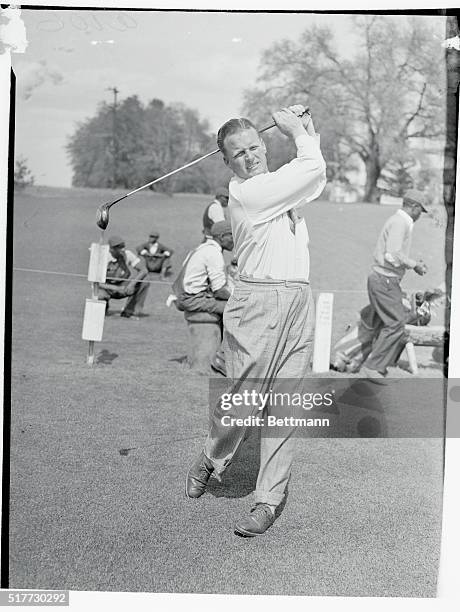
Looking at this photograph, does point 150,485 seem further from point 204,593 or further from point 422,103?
point 422,103

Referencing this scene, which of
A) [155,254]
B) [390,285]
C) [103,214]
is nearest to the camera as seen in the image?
[103,214]

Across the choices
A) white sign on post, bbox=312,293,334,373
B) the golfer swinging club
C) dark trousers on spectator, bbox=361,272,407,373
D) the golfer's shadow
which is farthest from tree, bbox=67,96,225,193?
the golfer's shadow

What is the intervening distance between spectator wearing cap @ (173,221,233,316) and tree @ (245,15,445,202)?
1.76ft

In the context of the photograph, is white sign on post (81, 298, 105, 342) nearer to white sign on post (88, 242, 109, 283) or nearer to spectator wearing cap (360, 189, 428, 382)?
white sign on post (88, 242, 109, 283)

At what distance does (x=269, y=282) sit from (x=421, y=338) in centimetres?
80

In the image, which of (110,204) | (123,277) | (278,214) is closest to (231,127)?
(278,214)

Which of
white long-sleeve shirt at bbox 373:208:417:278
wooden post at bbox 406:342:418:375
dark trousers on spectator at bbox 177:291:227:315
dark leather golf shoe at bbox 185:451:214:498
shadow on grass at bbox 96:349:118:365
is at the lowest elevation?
dark leather golf shoe at bbox 185:451:214:498

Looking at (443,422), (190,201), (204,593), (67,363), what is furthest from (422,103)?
(204,593)

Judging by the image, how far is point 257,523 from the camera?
3111mm

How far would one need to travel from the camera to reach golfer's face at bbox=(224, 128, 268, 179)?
3158mm

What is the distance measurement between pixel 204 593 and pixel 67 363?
3.22 feet

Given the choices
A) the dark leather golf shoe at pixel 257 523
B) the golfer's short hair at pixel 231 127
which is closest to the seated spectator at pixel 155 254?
the golfer's short hair at pixel 231 127

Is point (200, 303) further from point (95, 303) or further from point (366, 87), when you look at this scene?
point (366, 87)

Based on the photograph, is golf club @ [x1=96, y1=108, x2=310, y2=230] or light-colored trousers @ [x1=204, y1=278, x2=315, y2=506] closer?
light-colored trousers @ [x1=204, y1=278, x2=315, y2=506]
